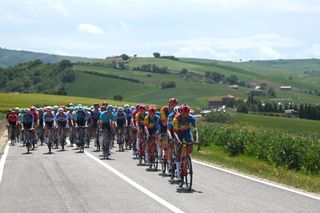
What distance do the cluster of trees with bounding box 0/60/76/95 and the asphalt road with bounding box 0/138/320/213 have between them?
391 feet

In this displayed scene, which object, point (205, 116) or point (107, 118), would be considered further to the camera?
point (205, 116)

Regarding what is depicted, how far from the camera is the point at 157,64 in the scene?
190500 mm

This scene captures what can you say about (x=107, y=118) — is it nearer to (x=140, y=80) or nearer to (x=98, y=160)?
(x=98, y=160)

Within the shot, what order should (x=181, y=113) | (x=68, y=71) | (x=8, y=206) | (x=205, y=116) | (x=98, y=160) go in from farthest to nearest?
(x=68, y=71) < (x=205, y=116) < (x=98, y=160) < (x=181, y=113) < (x=8, y=206)

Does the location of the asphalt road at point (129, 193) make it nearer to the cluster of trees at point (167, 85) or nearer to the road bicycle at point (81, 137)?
the road bicycle at point (81, 137)

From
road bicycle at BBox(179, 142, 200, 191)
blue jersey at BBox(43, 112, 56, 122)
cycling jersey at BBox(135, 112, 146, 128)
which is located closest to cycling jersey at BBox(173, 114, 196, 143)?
road bicycle at BBox(179, 142, 200, 191)

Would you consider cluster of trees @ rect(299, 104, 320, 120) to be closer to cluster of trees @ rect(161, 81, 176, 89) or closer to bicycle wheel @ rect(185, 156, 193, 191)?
cluster of trees @ rect(161, 81, 176, 89)

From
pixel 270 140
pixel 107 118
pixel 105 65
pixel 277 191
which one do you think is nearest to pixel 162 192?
pixel 277 191

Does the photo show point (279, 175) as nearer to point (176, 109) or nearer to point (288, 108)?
point (176, 109)

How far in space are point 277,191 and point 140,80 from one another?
465ft

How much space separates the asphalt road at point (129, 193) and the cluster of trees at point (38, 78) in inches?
4694

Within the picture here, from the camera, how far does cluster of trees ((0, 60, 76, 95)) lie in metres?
144

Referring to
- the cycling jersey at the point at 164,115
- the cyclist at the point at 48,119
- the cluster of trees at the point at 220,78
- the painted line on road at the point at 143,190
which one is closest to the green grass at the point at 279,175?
the cycling jersey at the point at 164,115

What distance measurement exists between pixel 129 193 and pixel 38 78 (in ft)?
481
